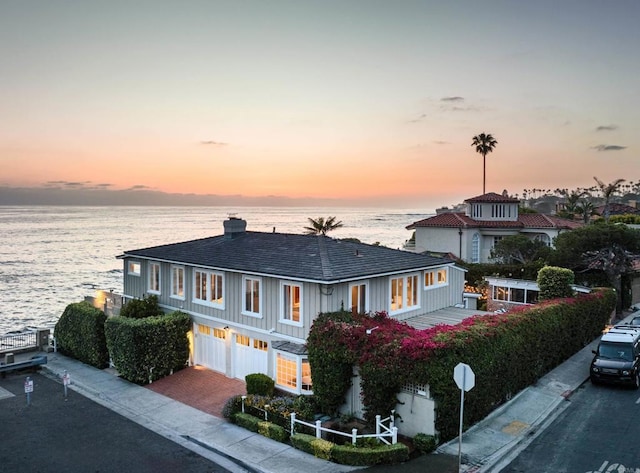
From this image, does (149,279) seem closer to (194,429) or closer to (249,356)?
(249,356)

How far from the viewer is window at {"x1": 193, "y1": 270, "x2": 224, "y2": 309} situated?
23.2m

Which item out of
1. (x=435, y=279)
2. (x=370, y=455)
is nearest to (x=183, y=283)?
(x=435, y=279)

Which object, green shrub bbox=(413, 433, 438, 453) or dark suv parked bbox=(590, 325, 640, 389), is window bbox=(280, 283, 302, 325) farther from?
dark suv parked bbox=(590, 325, 640, 389)

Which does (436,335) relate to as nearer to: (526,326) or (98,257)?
(526,326)

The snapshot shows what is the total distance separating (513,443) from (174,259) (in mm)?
17275

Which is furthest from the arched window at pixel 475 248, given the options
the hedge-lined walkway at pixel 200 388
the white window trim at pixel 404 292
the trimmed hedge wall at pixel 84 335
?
the trimmed hedge wall at pixel 84 335

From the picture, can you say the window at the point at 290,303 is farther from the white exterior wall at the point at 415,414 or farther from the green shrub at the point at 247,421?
the white exterior wall at the point at 415,414

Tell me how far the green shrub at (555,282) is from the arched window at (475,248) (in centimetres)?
2526

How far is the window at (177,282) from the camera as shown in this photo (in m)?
25.4

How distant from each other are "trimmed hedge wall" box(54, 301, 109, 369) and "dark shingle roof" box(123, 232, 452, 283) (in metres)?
3.96

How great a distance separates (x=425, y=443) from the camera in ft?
49.3

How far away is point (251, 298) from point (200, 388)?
450 centimetres

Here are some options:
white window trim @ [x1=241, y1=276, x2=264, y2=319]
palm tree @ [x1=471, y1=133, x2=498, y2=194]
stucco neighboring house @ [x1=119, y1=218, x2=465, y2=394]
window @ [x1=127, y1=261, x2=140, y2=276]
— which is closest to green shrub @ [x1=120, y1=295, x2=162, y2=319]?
stucco neighboring house @ [x1=119, y1=218, x2=465, y2=394]

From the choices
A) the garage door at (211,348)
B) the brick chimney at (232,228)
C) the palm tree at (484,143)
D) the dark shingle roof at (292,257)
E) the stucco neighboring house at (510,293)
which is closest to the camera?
the dark shingle roof at (292,257)
